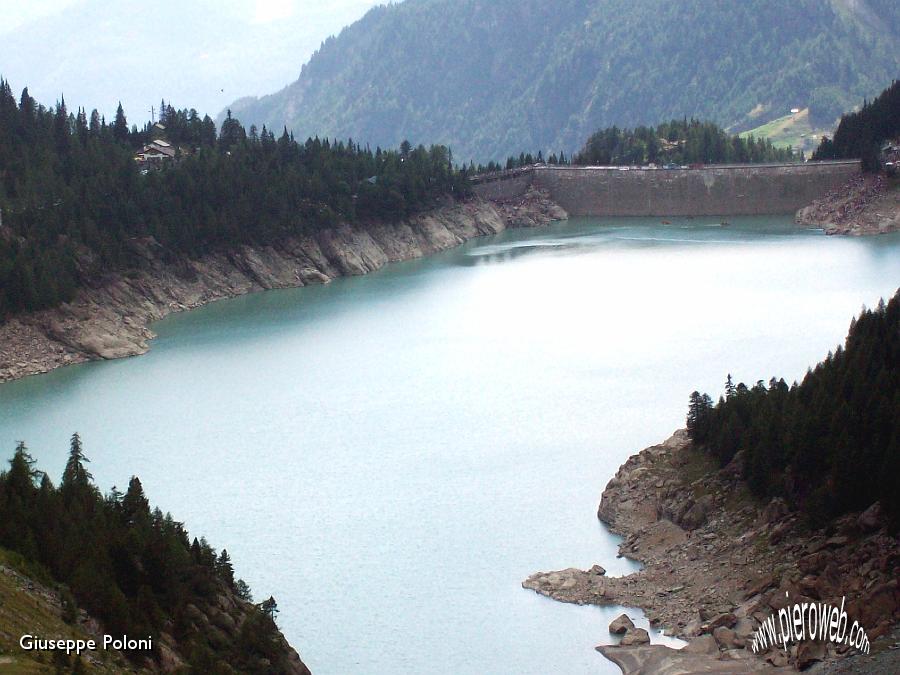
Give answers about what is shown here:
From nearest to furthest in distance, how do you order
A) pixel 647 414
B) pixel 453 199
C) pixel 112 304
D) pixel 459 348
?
pixel 647 414, pixel 459 348, pixel 112 304, pixel 453 199

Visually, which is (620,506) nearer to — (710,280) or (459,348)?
(459,348)

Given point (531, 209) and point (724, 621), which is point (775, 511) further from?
point (531, 209)

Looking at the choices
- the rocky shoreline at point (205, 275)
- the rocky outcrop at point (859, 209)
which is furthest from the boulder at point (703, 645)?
the rocky outcrop at point (859, 209)

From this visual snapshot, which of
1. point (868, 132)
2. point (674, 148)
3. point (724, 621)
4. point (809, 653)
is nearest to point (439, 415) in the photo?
point (724, 621)

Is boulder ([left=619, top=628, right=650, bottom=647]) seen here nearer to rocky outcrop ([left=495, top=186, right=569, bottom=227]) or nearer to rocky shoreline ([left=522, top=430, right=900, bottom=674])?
rocky shoreline ([left=522, top=430, right=900, bottom=674])

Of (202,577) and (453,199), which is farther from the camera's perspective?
(453,199)

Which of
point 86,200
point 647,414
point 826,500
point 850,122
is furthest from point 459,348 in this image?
point 850,122
